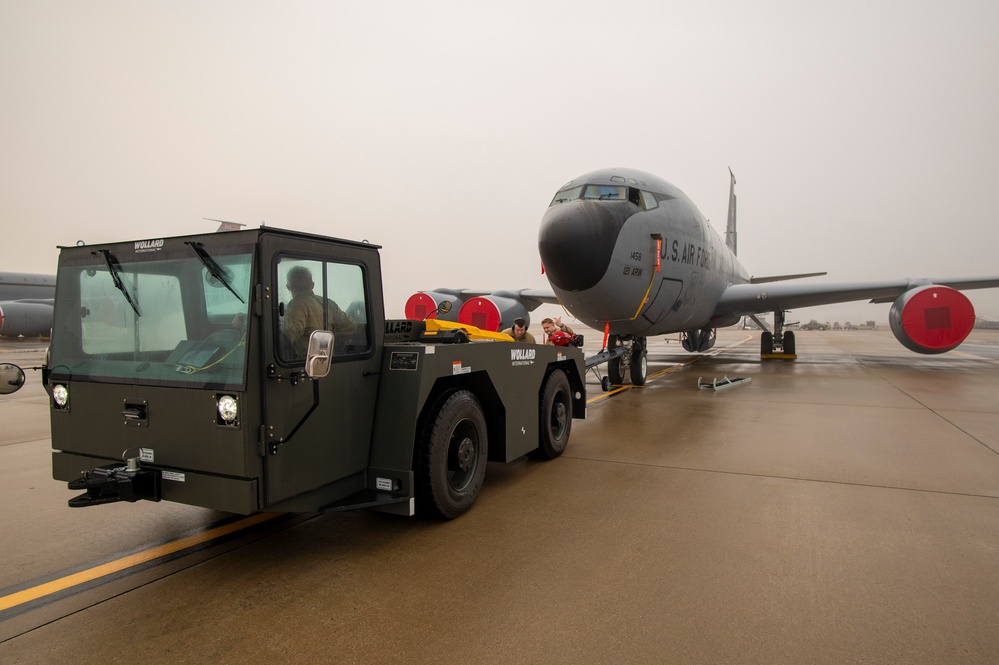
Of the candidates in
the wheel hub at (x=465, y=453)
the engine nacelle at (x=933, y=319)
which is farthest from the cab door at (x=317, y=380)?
the engine nacelle at (x=933, y=319)

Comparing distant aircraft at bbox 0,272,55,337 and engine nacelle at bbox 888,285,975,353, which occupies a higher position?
distant aircraft at bbox 0,272,55,337

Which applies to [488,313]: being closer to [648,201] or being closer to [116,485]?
[648,201]

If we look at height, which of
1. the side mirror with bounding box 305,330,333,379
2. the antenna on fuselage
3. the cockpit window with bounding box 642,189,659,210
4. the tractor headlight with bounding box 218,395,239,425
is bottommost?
the tractor headlight with bounding box 218,395,239,425

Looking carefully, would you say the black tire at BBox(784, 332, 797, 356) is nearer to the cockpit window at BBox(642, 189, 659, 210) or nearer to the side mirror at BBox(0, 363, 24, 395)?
the cockpit window at BBox(642, 189, 659, 210)

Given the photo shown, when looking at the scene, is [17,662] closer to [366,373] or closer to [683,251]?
[366,373]

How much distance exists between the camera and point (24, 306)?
2717 cm

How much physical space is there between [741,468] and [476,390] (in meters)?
2.77

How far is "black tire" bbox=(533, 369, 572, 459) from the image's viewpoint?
5555 millimetres

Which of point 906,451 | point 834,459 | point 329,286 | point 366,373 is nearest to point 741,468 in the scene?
point 834,459

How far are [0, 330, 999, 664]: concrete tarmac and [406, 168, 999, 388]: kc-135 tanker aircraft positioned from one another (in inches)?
170

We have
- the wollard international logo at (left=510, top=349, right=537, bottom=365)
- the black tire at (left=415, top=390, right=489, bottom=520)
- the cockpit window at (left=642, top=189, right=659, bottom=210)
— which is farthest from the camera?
the cockpit window at (left=642, top=189, right=659, bottom=210)

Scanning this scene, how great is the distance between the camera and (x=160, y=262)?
10.7ft

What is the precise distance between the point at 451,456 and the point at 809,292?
1331 cm

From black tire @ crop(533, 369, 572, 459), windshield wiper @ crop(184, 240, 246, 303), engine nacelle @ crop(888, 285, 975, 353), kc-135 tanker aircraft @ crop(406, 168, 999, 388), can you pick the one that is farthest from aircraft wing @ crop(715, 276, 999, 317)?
windshield wiper @ crop(184, 240, 246, 303)
